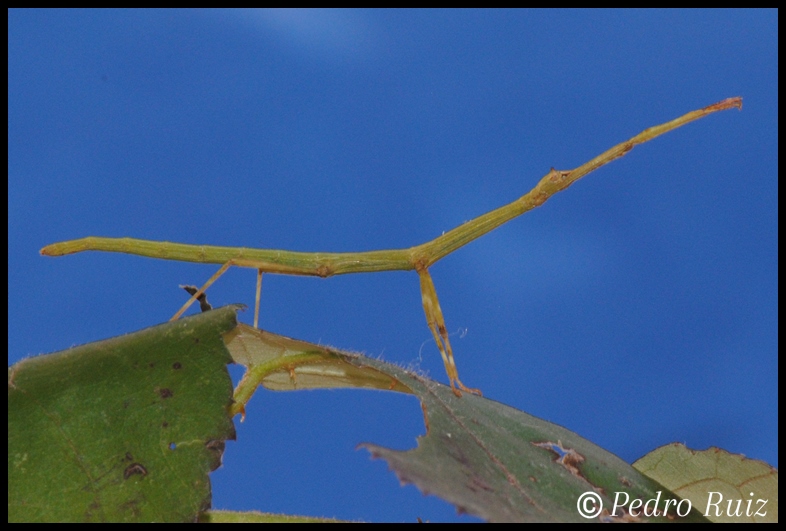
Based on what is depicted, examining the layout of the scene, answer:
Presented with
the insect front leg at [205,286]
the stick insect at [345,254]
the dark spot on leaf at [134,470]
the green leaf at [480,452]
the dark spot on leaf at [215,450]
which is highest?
the stick insect at [345,254]

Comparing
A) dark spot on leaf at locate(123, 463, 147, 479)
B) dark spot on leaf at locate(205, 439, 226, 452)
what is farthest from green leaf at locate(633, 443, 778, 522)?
dark spot on leaf at locate(123, 463, 147, 479)

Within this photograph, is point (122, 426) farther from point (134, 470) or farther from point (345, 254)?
point (345, 254)

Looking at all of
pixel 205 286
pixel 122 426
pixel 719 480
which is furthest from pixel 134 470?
pixel 719 480

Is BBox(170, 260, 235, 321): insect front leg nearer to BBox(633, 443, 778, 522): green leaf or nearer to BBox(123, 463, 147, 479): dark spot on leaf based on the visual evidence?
BBox(123, 463, 147, 479): dark spot on leaf

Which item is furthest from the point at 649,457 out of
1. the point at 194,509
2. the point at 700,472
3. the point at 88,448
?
the point at 88,448

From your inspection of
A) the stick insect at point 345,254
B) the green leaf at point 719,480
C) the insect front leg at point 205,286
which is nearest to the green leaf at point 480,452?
the green leaf at point 719,480

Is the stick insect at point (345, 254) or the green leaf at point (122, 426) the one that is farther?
the stick insect at point (345, 254)

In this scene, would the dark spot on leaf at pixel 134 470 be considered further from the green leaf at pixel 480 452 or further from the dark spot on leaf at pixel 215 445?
the green leaf at pixel 480 452
